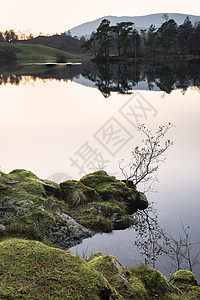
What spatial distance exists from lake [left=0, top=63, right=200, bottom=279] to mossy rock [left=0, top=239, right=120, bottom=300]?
2.99m

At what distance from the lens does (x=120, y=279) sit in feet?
16.3

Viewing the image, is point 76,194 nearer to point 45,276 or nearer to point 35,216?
point 35,216

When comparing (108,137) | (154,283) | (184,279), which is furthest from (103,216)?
(108,137)

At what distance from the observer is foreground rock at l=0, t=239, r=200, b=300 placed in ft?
11.7

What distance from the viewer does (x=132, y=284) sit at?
504cm

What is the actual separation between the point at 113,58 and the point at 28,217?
113 meters

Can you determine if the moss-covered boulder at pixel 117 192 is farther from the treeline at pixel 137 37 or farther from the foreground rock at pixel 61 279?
the treeline at pixel 137 37

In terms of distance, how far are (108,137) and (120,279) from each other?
53.8 ft

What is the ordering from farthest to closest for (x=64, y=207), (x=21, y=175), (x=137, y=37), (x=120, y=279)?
(x=137, y=37), (x=21, y=175), (x=64, y=207), (x=120, y=279)

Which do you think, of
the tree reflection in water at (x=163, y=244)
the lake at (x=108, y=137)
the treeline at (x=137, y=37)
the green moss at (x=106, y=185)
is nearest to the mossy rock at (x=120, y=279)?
the lake at (x=108, y=137)

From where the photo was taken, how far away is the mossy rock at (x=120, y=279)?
4773 mm

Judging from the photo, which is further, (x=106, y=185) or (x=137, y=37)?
(x=137, y=37)

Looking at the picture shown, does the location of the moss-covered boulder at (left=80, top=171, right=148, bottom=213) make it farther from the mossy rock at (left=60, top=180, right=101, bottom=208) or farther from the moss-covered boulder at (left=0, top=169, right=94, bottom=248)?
the moss-covered boulder at (left=0, top=169, right=94, bottom=248)

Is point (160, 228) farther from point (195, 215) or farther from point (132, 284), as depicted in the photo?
point (132, 284)
